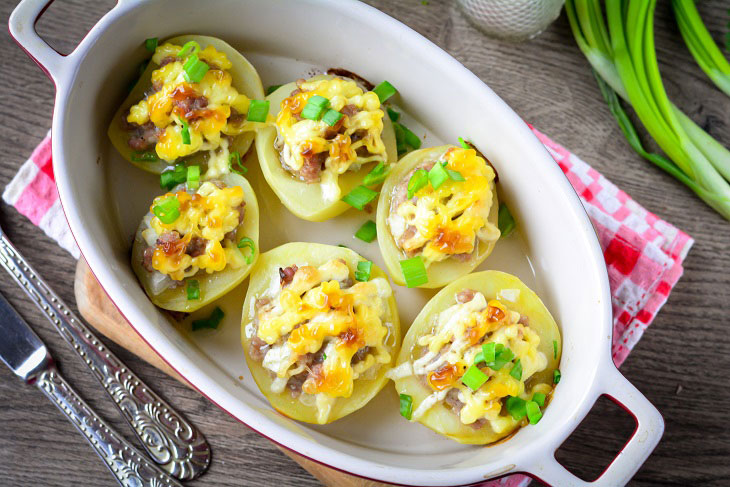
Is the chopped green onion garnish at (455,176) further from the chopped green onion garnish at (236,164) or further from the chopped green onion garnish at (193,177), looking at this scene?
the chopped green onion garnish at (193,177)

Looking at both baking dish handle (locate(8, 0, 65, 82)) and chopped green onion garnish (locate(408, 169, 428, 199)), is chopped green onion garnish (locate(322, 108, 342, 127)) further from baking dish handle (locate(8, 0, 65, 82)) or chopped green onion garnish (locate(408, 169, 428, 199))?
baking dish handle (locate(8, 0, 65, 82))

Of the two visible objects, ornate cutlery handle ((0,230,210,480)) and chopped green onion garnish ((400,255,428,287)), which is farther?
ornate cutlery handle ((0,230,210,480))

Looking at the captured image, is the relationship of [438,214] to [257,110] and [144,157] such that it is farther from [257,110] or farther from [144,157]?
[144,157]

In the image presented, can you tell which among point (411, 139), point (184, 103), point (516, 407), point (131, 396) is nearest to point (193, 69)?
point (184, 103)

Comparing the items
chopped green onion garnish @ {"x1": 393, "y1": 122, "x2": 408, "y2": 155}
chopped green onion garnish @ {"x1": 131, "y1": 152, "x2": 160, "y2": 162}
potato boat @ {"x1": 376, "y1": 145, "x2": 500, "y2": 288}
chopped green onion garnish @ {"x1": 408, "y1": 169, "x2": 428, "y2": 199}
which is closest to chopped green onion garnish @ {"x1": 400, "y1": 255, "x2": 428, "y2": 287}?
potato boat @ {"x1": 376, "y1": 145, "x2": 500, "y2": 288}

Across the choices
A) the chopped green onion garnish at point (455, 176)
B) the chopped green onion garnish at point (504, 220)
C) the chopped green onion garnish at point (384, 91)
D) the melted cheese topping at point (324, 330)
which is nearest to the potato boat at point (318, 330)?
the melted cheese topping at point (324, 330)

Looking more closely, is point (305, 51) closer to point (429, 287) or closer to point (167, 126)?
point (167, 126)
